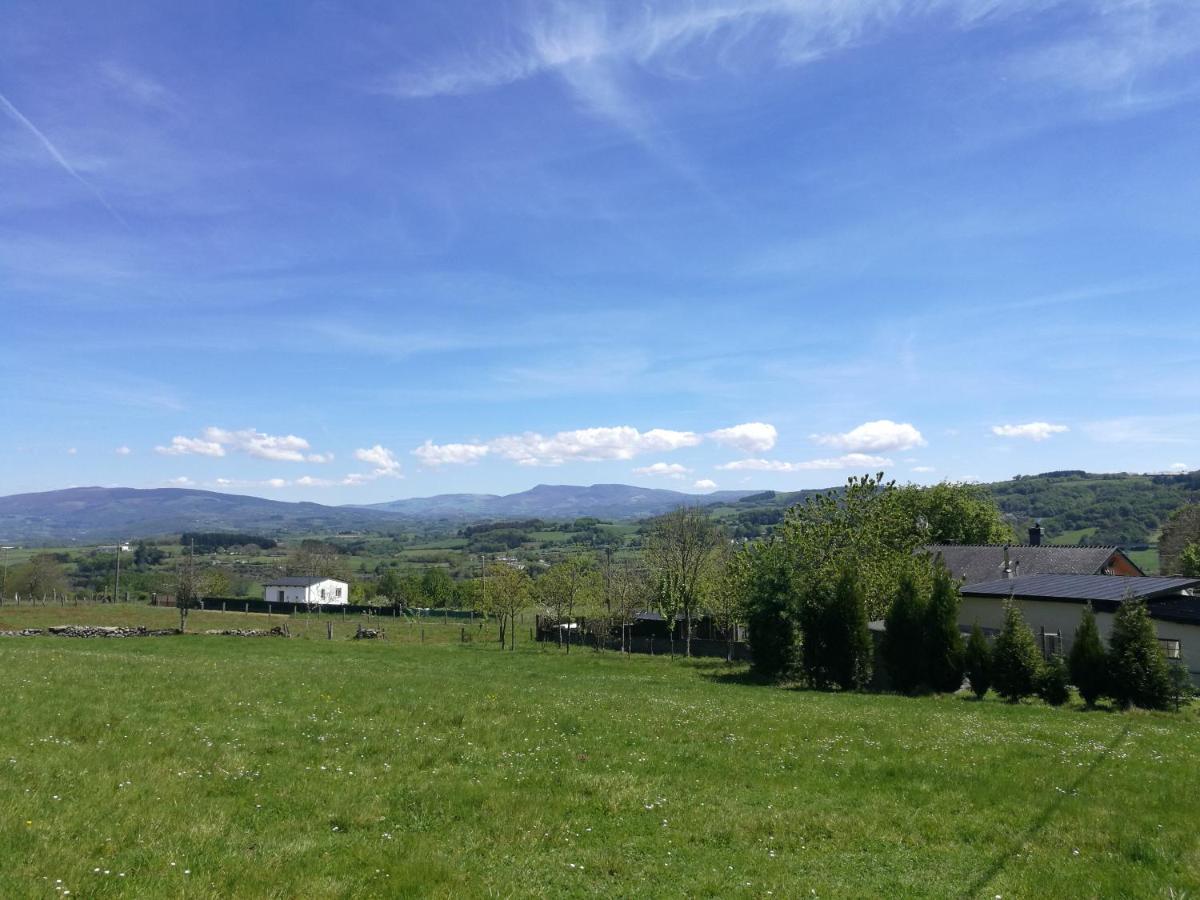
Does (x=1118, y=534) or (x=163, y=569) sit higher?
(x=1118, y=534)

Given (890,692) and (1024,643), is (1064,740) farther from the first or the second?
(890,692)

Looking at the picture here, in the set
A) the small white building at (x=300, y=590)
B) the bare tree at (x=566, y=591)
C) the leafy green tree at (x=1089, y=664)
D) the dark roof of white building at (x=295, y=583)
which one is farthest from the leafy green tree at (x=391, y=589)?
the leafy green tree at (x=1089, y=664)

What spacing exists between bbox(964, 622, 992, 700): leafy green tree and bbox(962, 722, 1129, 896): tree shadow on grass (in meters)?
13.0

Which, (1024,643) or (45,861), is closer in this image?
(45,861)

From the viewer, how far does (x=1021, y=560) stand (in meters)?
54.5

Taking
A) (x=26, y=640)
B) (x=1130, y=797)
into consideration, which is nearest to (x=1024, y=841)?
(x=1130, y=797)

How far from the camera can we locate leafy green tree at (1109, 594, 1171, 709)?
2431 cm

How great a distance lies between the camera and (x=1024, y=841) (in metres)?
9.61

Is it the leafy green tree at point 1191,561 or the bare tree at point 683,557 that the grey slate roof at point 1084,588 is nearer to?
the bare tree at point 683,557

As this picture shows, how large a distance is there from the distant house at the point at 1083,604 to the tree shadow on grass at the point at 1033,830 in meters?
17.2

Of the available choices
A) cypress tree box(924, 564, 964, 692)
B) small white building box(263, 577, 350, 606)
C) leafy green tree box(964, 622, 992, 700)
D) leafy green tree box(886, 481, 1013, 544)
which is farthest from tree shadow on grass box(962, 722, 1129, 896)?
small white building box(263, 577, 350, 606)

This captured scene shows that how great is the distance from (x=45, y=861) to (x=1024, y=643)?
1109 inches

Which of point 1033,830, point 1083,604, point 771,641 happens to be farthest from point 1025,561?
point 1033,830

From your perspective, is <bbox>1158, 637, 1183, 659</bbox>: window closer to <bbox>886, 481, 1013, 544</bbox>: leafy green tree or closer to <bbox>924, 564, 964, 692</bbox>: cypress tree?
<bbox>924, 564, 964, 692</bbox>: cypress tree
